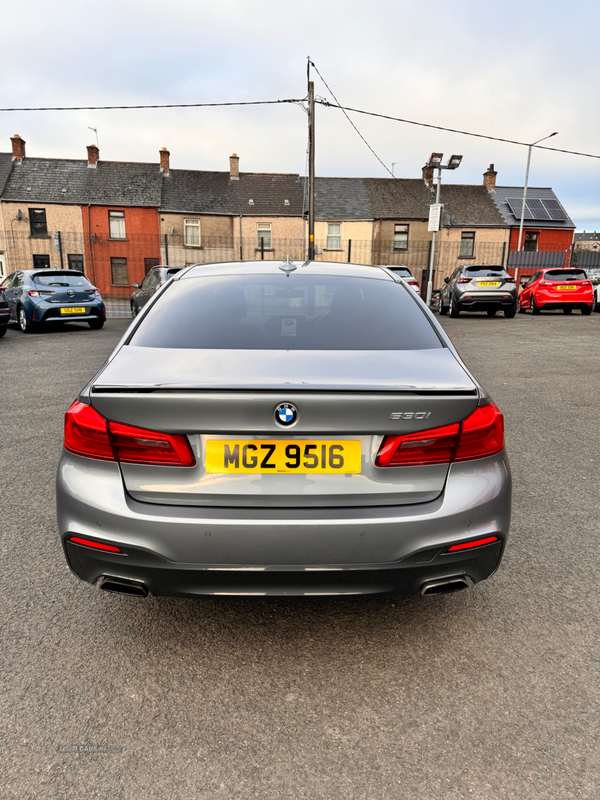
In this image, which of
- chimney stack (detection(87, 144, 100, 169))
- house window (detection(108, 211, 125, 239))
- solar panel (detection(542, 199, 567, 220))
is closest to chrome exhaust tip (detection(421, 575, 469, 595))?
house window (detection(108, 211, 125, 239))

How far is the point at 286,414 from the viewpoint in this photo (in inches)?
81.0

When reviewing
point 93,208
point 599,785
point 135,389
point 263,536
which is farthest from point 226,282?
point 93,208

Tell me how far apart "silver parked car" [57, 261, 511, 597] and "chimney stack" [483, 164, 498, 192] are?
158 feet

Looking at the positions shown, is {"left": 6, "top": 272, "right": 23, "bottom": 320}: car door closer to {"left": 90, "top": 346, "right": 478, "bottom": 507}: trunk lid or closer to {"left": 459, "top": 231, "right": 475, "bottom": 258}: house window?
{"left": 90, "top": 346, "right": 478, "bottom": 507}: trunk lid

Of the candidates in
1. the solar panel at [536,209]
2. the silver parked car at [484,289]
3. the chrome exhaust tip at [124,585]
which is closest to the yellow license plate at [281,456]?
the chrome exhaust tip at [124,585]

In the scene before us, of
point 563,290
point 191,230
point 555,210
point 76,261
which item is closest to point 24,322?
point 563,290

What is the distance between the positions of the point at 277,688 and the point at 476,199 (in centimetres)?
4665

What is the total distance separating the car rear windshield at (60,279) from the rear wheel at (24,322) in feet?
2.75

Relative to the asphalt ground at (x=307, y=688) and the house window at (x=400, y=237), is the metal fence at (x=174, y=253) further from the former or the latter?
the asphalt ground at (x=307, y=688)

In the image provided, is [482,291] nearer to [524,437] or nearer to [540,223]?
[524,437]

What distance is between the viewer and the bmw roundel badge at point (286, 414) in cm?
205

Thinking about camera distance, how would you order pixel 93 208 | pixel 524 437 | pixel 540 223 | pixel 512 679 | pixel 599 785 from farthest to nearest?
1. pixel 540 223
2. pixel 93 208
3. pixel 524 437
4. pixel 512 679
5. pixel 599 785

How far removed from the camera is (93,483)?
86.7 inches

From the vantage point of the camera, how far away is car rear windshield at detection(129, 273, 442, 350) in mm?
2623
